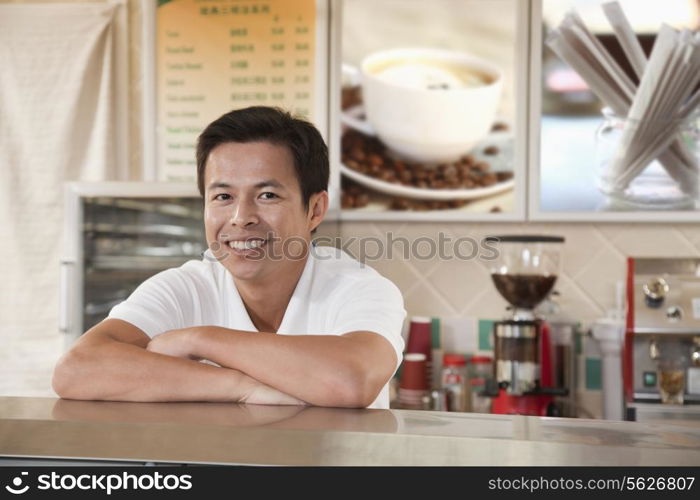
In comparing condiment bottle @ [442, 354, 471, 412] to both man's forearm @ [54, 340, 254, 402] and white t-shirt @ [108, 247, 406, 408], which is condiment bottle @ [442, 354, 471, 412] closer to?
white t-shirt @ [108, 247, 406, 408]

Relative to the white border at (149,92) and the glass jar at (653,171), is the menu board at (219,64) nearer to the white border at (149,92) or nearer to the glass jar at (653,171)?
the white border at (149,92)

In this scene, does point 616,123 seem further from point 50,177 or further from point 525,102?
point 50,177

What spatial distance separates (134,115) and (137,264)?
62cm

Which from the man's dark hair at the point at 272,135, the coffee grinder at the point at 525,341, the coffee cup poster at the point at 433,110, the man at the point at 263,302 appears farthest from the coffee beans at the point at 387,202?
the man's dark hair at the point at 272,135

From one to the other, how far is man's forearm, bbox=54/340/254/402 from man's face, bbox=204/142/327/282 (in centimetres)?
33

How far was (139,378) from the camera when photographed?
1.13m

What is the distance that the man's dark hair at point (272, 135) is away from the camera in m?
1.54

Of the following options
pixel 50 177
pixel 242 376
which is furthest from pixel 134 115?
pixel 242 376

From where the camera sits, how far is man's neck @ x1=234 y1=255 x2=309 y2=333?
1603 mm

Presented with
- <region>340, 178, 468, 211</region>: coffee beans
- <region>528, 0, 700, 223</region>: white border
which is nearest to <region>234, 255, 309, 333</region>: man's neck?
<region>340, 178, 468, 211</region>: coffee beans

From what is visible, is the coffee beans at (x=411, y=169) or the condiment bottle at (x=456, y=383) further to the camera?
the coffee beans at (x=411, y=169)

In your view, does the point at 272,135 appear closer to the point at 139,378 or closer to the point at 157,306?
the point at 157,306

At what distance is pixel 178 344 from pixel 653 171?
1941 mm

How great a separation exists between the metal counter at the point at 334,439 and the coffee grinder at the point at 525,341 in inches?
63.0
